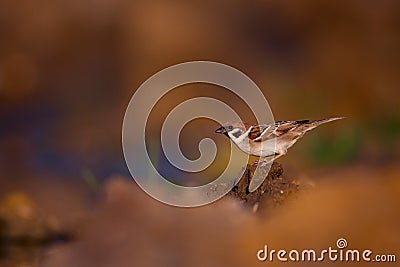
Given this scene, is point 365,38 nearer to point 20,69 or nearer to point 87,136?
point 87,136

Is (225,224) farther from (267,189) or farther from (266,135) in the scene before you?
(266,135)

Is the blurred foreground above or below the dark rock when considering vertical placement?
below

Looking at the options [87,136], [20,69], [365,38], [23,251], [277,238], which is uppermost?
[365,38]

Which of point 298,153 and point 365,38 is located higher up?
point 365,38

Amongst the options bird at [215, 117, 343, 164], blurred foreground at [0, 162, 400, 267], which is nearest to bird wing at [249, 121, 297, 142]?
bird at [215, 117, 343, 164]

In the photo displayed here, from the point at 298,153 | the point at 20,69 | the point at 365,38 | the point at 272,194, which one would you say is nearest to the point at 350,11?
the point at 365,38

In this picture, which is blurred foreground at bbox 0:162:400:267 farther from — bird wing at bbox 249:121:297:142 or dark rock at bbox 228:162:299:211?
bird wing at bbox 249:121:297:142

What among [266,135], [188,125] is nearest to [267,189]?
[266,135]
